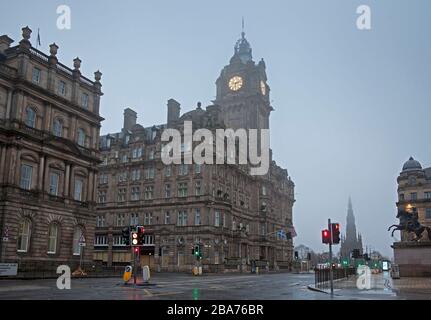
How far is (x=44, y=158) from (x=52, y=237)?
28.5ft

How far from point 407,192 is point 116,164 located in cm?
5843

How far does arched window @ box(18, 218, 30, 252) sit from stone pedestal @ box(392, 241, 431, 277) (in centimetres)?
3623

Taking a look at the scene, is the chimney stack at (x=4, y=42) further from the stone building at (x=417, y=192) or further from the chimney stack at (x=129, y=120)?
the stone building at (x=417, y=192)

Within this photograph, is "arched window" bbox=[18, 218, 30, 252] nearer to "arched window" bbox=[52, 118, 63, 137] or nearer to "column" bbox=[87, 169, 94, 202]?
"column" bbox=[87, 169, 94, 202]

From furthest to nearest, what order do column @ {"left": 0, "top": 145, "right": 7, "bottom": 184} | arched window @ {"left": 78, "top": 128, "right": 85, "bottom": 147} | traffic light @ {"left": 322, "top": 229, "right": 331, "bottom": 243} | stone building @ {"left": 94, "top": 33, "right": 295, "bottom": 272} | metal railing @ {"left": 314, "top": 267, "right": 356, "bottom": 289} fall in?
1. stone building @ {"left": 94, "top": 33, "right": 295, "bottom": 272}
2. arched window @ {"left": 78, "top": 128, "right": 85, "bottom": 147}
3. column @ {"left": 0, "top": 145, "right": 7, "bottom": 184}
4. metal railing @ {"left": 314, "top": 267, "right": 356, "bottom": 289}
5. traffic light @ {"left": 322, "top": 229, "right": 331, "bottom": 243}

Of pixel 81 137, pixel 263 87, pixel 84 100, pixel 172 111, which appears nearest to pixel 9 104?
pixel 81 137

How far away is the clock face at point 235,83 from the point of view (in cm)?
10756

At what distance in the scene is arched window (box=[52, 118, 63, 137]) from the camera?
169ft

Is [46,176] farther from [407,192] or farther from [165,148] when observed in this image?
[407,192]

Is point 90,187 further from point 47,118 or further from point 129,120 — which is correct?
point 129,120

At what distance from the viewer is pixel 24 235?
151 feet

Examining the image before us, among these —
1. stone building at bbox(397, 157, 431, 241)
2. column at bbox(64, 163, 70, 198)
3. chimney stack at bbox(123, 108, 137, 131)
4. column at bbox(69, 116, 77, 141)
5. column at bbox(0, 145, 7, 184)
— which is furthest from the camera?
chimney stack at bbox(123, 108, 137, 131)

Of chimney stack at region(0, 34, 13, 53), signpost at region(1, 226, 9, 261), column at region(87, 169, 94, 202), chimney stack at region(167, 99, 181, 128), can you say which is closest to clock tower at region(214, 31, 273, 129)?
chimney stack at region(167, 99, 181, 128)
